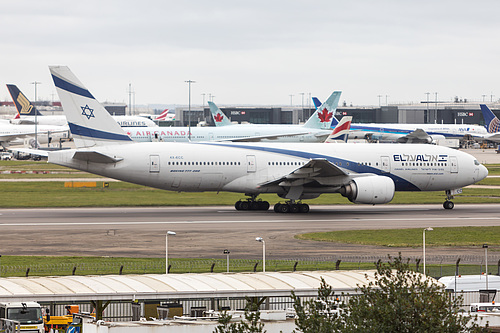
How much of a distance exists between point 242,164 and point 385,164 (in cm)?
943

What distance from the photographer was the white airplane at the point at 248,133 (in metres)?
93.0

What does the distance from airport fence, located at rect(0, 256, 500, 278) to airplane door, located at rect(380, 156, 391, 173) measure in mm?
18828

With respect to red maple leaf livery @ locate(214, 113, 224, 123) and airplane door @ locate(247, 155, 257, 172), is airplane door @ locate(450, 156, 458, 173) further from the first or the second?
red maple leaf livery @ locate(214, 113, 224, 123)

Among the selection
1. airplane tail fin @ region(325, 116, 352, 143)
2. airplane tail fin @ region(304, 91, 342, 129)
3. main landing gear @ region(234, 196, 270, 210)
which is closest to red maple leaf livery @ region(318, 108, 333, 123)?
airplane tail fin @ region(304, 91, 342, 129)

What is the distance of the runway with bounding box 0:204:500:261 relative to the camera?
34562 mm

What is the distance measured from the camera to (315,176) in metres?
48.0

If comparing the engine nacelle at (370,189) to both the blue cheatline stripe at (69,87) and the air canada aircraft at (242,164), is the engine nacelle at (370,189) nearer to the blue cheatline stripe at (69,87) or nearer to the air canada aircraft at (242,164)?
the air canada aircraft at (242,164)

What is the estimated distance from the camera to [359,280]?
21.3m

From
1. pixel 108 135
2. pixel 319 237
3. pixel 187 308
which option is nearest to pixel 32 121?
pixel 108 135

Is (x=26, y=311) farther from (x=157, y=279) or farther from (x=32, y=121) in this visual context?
(x=32, y=121)

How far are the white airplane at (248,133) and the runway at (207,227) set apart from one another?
40.0 metres

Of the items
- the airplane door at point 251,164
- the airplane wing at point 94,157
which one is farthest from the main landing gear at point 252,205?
the airplane wing at point 94,157

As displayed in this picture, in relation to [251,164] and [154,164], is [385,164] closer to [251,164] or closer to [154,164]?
[251,164]

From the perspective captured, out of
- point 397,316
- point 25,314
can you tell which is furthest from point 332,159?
→ point 397,316
